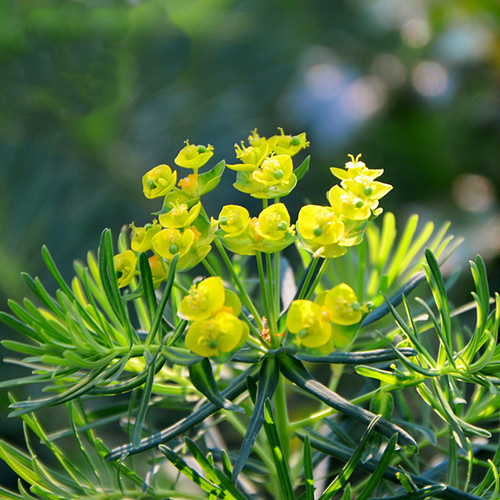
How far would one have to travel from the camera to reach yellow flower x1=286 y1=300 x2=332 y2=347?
30 centimetres

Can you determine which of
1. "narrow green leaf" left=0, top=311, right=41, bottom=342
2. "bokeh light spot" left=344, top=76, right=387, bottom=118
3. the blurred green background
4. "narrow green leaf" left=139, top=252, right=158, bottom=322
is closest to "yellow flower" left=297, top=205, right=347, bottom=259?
"narrow green leaf" left=139, top=252, right=158, bottom=322

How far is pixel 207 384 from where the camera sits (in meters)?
0.31

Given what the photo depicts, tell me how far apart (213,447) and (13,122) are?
95 centimetres

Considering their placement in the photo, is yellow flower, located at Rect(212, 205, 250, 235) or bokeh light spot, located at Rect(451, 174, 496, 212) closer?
yellow flower, located at Rect(212, 205, 250, 235)

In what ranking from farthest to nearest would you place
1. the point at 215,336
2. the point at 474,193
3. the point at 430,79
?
1. the point at 430,79
2. the point at 474,193
3. the point at 215,336

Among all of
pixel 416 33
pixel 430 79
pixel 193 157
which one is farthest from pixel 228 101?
pixel 193 157

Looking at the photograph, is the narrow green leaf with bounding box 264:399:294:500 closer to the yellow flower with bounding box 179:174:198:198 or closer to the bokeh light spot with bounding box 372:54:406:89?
the yellow flower with bounding box 179:174:198:198

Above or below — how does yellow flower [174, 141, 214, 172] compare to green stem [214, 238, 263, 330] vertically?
above

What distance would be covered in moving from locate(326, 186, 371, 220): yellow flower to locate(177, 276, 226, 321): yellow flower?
3.6 inches

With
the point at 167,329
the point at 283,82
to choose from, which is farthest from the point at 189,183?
the point at 283,82

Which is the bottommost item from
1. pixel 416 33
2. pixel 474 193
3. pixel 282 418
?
pixel 474 193

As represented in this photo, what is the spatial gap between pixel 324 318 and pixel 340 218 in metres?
0.07

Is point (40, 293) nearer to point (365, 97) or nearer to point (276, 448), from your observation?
point (276, 448)

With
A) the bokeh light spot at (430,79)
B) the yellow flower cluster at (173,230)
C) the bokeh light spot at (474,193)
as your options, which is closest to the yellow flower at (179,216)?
the yellow flower cluster at (173,230)
